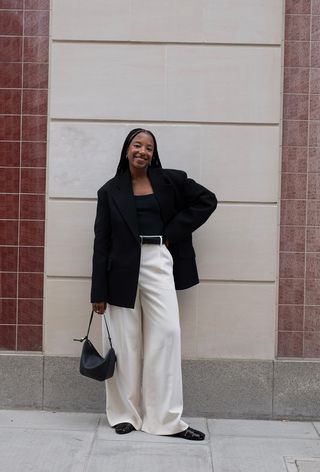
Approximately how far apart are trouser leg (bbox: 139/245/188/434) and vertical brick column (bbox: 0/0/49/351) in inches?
44.5

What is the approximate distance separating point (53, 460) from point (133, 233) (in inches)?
69.6

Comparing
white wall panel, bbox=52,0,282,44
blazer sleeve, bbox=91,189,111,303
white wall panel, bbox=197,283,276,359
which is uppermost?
white wall panel, bbox=52,0,282,44

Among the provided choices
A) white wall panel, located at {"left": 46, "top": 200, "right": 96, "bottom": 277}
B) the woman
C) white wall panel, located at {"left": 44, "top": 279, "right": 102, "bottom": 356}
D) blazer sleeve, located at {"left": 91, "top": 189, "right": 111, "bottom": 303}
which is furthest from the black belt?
white wall panel, located at {"left": 44, "top": 279, "right": 102, "bottom": 356}

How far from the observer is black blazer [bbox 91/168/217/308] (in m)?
4.98

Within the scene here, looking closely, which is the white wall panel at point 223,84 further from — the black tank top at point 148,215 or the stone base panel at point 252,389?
the stone base panel at point 252,389

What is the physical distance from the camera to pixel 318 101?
5.52 m

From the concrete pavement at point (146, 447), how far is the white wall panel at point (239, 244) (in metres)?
1.29

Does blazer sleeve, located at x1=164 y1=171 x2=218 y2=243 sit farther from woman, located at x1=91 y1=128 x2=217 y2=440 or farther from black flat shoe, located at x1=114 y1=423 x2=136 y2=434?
black flat shoe, located at x1=114 y1=423 x2=136 y2=434

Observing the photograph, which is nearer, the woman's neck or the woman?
the woman

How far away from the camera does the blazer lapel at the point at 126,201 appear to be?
4.98 metres

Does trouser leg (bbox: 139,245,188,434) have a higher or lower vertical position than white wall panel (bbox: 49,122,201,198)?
lower

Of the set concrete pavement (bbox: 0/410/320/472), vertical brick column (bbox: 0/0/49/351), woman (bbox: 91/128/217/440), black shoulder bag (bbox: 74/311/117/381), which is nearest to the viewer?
concrete pavement (bbox: 0/410/320/472)

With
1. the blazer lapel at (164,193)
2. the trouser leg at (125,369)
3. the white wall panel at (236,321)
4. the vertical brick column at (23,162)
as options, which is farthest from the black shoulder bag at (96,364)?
the blazer lapel at (164,193)

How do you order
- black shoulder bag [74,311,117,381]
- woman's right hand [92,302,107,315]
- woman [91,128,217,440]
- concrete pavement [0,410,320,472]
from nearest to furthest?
concrete pavement [0,410,320,472] → black shoulder bag [74,311,117,381] → woman [91,128,217,440] → woman's right hand [92,302,107,315]
